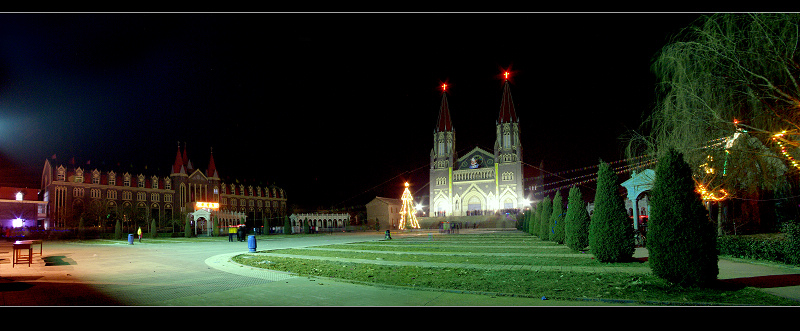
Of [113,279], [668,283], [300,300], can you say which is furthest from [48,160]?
[668,283]

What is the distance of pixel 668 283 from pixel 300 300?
714 centimetres

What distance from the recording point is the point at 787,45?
32.4 ft

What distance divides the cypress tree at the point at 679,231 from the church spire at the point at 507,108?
80794 mm

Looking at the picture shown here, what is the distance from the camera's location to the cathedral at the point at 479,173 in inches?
3250

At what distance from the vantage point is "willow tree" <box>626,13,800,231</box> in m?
10.1

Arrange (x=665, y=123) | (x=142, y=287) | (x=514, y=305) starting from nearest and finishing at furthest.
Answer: (x=514, y=305)
(x=142, y=287)
(x=665, y=123)

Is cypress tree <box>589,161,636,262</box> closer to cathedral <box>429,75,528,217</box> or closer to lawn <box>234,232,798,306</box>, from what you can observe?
lawn <box>234,232,798,306</box>

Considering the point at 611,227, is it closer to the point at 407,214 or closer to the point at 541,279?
the point at 541,279

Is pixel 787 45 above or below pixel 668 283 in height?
above

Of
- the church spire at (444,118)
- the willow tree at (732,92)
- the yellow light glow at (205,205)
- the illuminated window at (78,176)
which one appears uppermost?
the church spire at (444,118)

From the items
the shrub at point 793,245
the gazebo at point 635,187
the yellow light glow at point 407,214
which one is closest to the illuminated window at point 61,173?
the yellow light glow at point 407,214

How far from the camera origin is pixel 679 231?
8695 mm

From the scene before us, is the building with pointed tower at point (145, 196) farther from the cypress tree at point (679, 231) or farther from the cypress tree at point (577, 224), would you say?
the cypress tree at point (679, 231)

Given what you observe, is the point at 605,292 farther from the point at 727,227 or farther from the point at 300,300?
the point at 727,227
